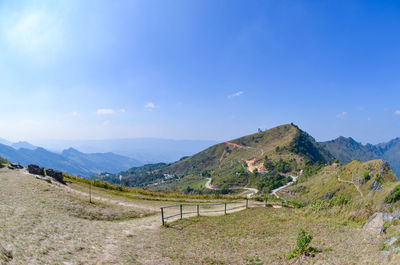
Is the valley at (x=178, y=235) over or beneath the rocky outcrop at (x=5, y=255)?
beneath

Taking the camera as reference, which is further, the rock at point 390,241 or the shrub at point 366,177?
the shrub at point 366,177

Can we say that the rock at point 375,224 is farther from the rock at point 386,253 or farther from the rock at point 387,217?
the rock at point 386,253

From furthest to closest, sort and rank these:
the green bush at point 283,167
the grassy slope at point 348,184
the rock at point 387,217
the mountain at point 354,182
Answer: the green bush at point 283,167
the grassy slope at point 348,184
the mountain at point 354,182
the rock at point 387,217

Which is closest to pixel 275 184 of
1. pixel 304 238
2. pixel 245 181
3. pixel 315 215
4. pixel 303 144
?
pixel 245 181

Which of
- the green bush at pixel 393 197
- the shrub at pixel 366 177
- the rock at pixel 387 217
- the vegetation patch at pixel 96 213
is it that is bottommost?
the shrub at pixel 366 177

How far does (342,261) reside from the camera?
7148mm

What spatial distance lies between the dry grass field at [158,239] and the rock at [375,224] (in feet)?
1.58

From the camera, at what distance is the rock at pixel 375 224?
927 cm

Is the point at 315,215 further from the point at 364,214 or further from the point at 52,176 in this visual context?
the point at 52,176

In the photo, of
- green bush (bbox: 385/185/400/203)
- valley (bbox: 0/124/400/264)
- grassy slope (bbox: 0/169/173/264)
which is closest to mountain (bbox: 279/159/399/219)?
green bush (bbox: 385/185/400/203)

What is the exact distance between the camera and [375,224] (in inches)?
384

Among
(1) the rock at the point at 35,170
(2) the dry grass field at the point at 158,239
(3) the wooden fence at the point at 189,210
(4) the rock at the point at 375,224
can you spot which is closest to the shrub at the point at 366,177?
(3) the wooden fence at the point at 189,210

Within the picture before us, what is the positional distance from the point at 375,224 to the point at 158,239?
12.5m

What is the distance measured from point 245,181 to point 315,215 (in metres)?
132
